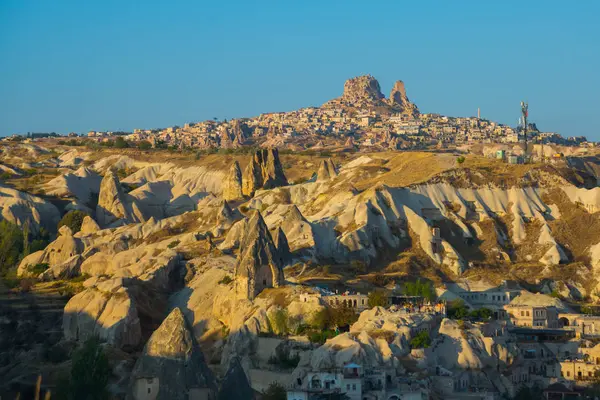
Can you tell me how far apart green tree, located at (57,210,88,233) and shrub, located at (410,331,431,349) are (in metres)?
66.4

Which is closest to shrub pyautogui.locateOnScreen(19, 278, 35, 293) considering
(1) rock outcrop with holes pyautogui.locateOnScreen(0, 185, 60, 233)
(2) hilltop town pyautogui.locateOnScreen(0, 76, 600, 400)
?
(2) hilltop town pyautogui.locateOnScreen(0, 76, 600, 400)

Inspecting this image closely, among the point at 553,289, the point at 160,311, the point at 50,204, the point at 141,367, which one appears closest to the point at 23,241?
the point at 50,204

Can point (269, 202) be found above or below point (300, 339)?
above

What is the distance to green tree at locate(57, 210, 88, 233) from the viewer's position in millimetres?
143500

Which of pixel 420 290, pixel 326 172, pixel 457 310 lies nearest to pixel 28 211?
pixel 326 172

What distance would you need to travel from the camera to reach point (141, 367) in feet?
252

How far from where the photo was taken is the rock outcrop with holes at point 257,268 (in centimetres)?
9481

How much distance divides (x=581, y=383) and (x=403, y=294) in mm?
17759

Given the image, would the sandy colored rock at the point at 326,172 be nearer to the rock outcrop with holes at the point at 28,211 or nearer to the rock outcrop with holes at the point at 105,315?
the rock outcrop with holes at the point at 28,211

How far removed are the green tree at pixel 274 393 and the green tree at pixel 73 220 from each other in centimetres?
6671

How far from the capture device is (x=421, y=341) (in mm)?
81000

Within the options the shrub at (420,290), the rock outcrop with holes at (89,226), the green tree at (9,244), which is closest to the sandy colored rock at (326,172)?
the rock outcrop with holes at (89,226)

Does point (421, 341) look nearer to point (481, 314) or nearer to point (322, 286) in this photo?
point (481, 314)

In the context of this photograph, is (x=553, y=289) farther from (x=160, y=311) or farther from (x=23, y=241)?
(x=23, y=241)
